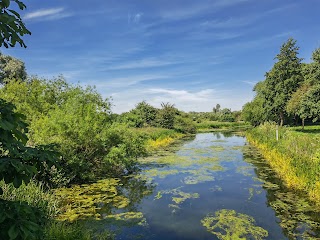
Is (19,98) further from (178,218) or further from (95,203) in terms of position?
(178,218)

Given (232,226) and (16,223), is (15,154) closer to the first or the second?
(16,223)

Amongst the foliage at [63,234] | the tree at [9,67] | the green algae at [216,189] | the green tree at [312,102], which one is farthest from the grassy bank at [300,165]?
the tree at [9,67]

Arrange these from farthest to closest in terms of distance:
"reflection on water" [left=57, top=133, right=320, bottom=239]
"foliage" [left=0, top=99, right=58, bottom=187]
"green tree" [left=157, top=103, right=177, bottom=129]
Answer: "green tree" [left=157, top=103, right=177, bottom=129]
"reflection on water" [left=57, top=133, right=320, bottom=239]
"foliage" [left=0, top=99, right=58, bottom=187]

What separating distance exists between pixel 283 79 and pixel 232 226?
129 ft

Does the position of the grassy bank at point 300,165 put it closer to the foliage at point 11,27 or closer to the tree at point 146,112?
the foliage at point 11,27

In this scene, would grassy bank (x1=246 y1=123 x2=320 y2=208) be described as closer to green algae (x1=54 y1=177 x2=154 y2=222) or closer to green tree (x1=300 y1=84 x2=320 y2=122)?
green algae (x1=54 y1=177 x2=154 y2=222)

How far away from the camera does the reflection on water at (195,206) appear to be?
889 cm

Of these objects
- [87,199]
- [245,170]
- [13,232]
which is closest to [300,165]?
[245,170]

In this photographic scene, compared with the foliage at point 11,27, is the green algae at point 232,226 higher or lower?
A: lower

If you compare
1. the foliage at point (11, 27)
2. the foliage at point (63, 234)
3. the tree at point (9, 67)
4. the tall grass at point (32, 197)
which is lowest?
the foliage at point (63, 234)

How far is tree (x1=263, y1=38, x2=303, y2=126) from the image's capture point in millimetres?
41531

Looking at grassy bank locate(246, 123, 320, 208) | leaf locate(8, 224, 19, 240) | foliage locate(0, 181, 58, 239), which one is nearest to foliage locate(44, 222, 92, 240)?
foliage locate(0, 181, 58, 239)

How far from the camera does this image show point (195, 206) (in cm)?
1143

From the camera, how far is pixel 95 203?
1153cm
